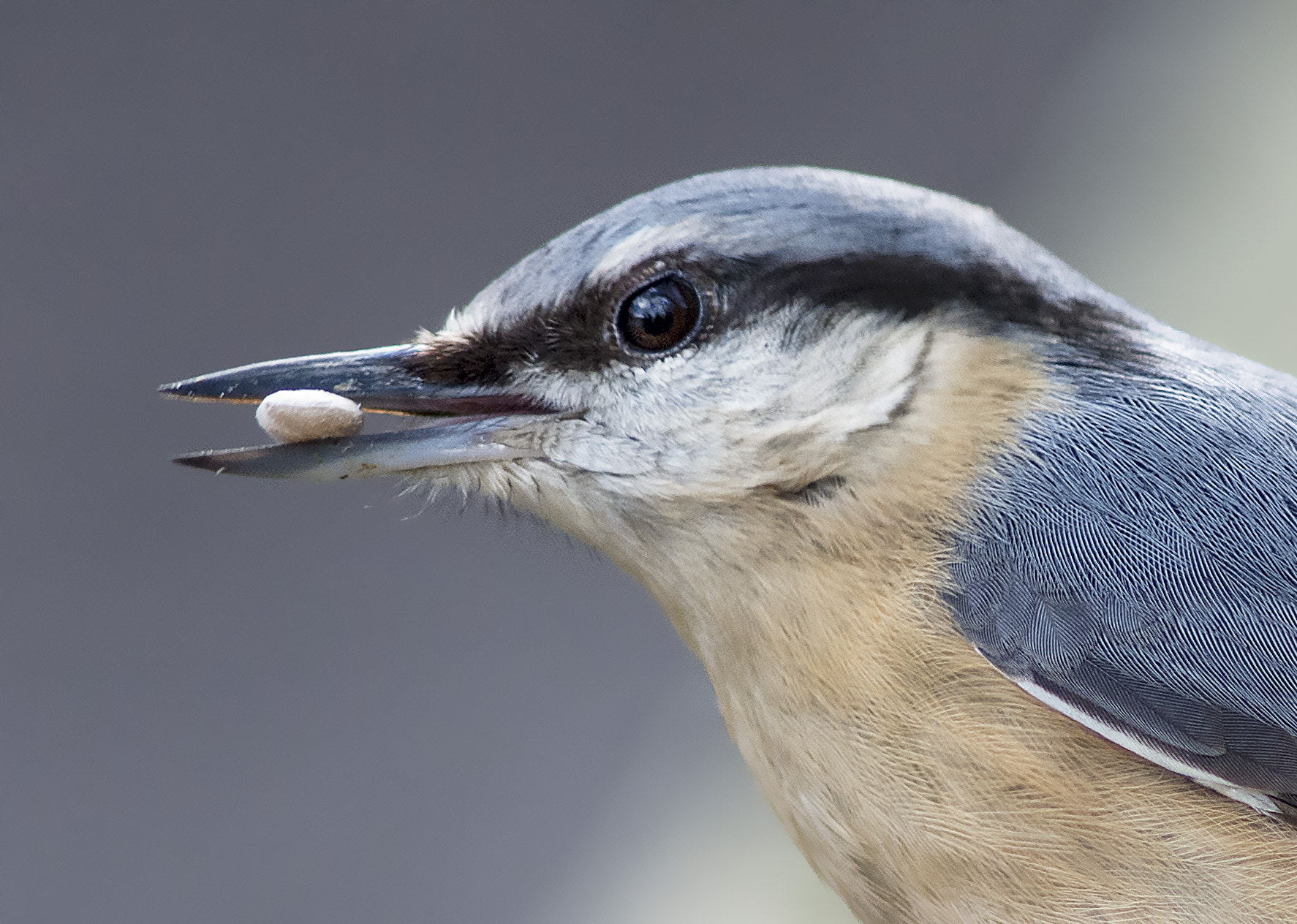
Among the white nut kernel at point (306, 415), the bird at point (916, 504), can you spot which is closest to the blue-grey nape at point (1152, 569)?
the bird at point (916, 504)

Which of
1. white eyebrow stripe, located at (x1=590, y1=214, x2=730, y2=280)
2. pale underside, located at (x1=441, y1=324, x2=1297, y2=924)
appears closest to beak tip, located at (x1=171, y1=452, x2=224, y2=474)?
pale underside, located at (x1=441, y1=324, x2=1297, y2=924)

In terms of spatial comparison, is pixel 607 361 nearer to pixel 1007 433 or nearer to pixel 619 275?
pixel 619 275

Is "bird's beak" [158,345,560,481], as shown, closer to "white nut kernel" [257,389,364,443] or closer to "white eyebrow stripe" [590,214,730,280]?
"white nut kernel" [257,389,364,443]

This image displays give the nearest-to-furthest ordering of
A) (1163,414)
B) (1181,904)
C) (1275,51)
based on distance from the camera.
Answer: (1181,904) → (1163,414) → (1275,51)

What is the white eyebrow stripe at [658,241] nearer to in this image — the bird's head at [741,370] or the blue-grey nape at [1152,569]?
the bird's head at [741,370]

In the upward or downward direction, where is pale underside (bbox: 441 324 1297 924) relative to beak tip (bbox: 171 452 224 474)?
downward

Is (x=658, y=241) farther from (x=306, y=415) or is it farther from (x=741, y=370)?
(x=306, y=415)

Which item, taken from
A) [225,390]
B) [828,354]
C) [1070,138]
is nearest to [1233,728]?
[828,354]

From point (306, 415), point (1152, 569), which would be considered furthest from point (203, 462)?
point (1152, 569)
